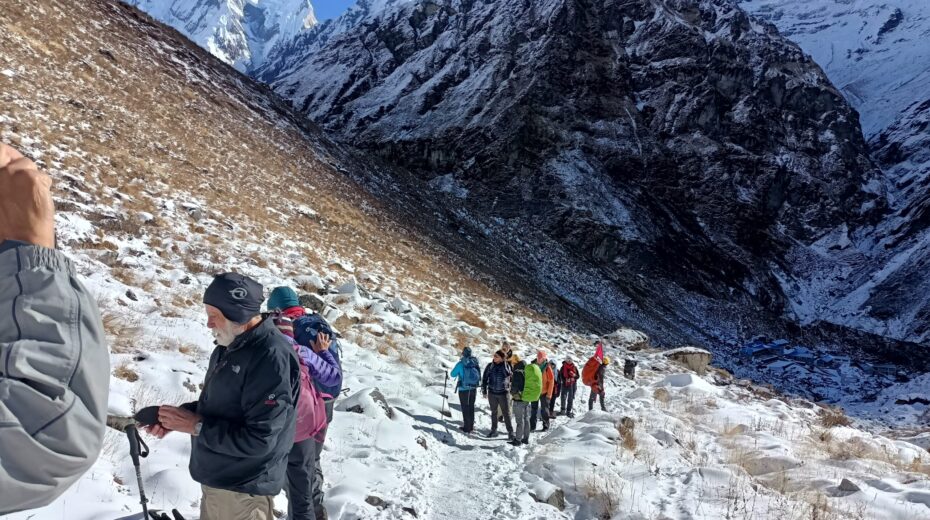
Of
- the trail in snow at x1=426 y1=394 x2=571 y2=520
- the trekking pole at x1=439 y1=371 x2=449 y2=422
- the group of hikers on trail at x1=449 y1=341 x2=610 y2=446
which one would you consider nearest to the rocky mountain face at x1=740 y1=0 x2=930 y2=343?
the trekking pole at x1=439 y1=371 x2=449 y2=422

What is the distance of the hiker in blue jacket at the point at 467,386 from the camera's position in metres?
9.60

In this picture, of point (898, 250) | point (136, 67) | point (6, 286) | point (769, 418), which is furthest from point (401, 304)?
point (898, 250)

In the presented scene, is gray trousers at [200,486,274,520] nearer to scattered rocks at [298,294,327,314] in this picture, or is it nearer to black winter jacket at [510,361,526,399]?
black winter jacket at [510,361,526,399]

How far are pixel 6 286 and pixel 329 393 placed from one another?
3.73 m

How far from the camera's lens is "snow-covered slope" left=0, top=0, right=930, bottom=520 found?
5.87m

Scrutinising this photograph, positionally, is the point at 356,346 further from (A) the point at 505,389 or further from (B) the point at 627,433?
(B) the point at 627,433

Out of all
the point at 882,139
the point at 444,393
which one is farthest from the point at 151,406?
the point at 882,139

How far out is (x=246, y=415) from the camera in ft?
9.44

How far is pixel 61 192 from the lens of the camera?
39.4 feet

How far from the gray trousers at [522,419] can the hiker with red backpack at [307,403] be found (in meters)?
5.25

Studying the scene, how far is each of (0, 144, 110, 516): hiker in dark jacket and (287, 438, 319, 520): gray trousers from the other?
2.83 meters

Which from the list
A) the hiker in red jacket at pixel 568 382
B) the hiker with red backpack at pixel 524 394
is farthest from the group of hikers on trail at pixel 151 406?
the hiker in red jacket at pixel 568 382

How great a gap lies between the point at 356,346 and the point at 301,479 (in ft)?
23.9

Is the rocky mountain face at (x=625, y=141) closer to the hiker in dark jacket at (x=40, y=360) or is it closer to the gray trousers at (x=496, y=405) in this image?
the gray trousers at (x=496, y=405)
